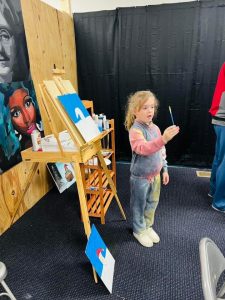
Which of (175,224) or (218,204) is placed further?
(218,204)

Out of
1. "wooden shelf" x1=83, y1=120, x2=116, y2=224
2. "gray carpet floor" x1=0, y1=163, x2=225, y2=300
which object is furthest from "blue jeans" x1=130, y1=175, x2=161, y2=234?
"wooden shelf" x1=83, y1=120, x2=116, y2=224

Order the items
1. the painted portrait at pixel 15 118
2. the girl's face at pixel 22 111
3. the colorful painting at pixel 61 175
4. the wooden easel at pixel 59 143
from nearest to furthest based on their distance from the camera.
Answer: the wooden easel at pixel 59 143
the painted portrait at pixel 15 118
the girl's face at pixel 22 111
the colorful painting at pixel 61 175

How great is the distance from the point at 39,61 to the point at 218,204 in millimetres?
2122

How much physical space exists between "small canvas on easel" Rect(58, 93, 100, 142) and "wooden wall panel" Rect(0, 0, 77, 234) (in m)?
0.71

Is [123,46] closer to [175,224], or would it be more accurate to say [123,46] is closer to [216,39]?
[216,39]

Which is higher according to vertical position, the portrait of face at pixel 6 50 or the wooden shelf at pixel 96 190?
the portrait of face at pixel 6 50

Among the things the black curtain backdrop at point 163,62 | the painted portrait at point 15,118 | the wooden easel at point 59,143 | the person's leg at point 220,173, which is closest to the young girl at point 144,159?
the wooden easel at point 59,143

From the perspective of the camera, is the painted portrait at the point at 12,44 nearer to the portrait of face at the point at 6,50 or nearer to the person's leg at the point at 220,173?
the portrait of face at the point at 6,50

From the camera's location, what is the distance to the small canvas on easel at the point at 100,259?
1.32 meters

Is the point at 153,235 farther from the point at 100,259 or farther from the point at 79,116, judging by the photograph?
the point at 79,116

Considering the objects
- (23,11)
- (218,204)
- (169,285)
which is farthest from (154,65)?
(169,285)

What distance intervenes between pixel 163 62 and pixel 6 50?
5.58 ft

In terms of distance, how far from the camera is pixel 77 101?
1495 mm

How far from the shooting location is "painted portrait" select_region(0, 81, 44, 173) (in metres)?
1.82
